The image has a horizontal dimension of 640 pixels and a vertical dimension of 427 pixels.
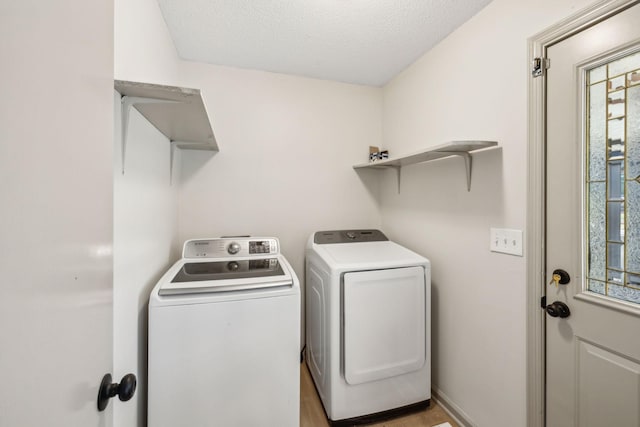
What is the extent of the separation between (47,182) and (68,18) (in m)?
0.30

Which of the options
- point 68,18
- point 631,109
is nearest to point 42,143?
point 68,18

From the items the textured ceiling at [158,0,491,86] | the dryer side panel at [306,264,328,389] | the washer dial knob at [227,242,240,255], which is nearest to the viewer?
the textured ceiling at [158,0,491,86]

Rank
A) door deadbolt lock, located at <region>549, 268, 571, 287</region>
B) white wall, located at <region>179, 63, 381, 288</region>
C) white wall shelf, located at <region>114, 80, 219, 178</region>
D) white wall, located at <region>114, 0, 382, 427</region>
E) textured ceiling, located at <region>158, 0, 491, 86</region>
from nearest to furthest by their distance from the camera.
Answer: white wall shelf, located at <region>114, 80, 219, 178</region>
door deadbolt lock, located at <region>549, 268, 571, 287</region>
textured ceiling, located at <region>158, 0, 491, 86</region>
white wall, located at <region>114, 0, 382, 427</region>
white wall, located at <region>179, 63, 381, 288</region>

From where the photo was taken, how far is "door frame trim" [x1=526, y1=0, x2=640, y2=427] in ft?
4.11

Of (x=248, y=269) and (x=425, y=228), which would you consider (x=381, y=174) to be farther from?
(x=248, y=269)

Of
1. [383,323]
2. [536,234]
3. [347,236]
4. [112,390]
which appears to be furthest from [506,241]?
[112,390]

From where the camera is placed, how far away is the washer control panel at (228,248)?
1905mm

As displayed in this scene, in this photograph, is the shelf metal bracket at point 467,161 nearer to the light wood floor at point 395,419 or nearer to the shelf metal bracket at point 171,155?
the light wood floor at point 395,419

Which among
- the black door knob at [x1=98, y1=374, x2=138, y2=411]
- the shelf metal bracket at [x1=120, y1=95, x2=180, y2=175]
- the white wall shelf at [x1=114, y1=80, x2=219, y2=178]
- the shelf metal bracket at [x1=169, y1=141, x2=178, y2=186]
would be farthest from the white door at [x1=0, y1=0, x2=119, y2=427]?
the shelf metal bracket at [x1=169, y1=141, x2=178, y2=186]

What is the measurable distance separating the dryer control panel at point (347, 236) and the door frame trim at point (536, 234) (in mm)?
1173

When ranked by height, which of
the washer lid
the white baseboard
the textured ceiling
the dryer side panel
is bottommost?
the white baseboard

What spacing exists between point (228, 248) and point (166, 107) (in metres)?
1.08

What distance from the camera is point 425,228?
205 cm

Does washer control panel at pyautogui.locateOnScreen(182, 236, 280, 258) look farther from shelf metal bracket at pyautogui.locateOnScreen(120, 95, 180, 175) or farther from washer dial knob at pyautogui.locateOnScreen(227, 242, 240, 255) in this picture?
shelf metal bracket at pyautogui.locateOnScreen(120, 95, 180, 175)
